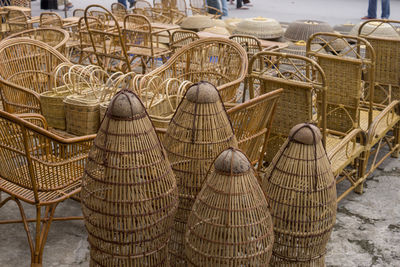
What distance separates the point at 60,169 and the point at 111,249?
0.83m

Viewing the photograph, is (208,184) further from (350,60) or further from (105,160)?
(350,60)

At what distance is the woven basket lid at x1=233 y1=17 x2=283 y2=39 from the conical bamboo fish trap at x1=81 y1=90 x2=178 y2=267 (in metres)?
4.62

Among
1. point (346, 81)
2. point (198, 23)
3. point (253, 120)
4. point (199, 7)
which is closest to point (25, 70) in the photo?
point (253, 120)

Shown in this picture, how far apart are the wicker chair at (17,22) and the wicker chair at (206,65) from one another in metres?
3.06

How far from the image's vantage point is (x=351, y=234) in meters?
3.06

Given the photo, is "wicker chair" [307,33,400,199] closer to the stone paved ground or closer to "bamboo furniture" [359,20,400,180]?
"bamboo furniture" [359,20,400,180]

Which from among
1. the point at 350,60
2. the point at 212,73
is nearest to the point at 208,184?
the point at 350,60

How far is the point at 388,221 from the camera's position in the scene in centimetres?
320

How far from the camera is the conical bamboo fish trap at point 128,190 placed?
174 cm

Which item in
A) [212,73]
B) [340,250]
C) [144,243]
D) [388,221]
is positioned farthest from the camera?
[212,73]

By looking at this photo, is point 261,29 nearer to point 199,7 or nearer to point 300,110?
point 199,7

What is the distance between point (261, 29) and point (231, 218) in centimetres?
483

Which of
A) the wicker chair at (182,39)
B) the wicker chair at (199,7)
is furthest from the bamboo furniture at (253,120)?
the wicker chair at (199,7)

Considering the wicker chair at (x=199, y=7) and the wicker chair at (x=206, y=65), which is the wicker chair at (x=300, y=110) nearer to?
the wicker chair at (x=206, y=65)
